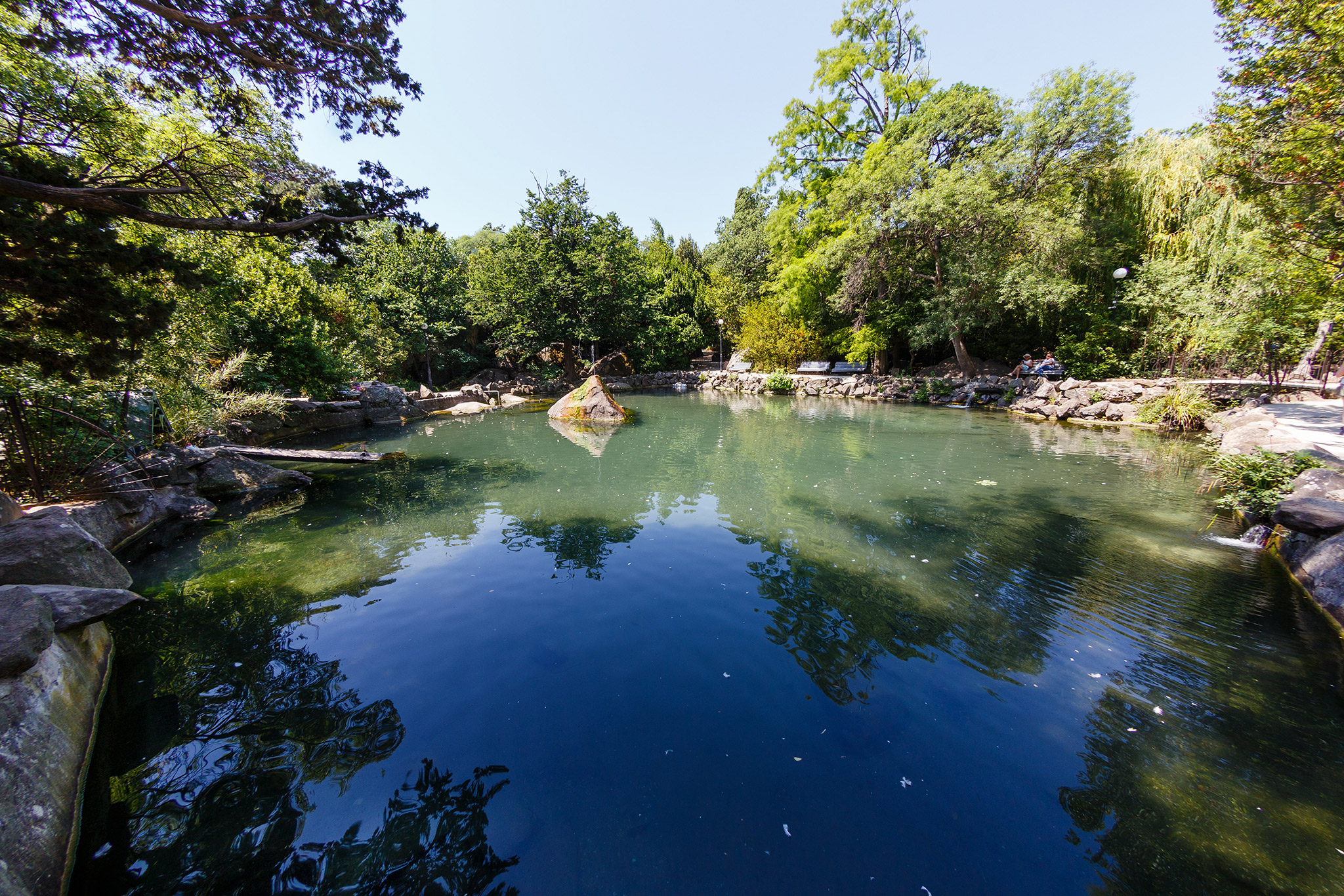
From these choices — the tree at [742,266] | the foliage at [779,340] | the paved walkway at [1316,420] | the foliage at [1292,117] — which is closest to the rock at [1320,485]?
the paved walkway at [1316,420]

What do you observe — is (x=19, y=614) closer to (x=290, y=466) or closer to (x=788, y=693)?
(x=788, y=693)

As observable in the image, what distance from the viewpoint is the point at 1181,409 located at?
38.3 ft

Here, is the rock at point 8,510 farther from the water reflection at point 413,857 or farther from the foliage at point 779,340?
the foliage at point 779,340

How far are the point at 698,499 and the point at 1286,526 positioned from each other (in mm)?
6325

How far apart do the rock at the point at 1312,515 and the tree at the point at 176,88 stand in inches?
378

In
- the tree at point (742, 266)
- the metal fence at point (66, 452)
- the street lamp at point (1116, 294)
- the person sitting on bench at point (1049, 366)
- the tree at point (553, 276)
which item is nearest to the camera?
the metal fence at point (66, 452)

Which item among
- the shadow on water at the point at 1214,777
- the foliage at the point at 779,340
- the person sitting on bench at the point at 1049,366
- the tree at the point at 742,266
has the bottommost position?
the shadow on water at the point at 1214,777

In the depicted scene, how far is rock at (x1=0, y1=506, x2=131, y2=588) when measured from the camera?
3.24 m

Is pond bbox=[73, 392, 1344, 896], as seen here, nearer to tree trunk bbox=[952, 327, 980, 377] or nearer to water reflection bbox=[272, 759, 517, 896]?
water reflection bbox=[272, 759, 517, 896]

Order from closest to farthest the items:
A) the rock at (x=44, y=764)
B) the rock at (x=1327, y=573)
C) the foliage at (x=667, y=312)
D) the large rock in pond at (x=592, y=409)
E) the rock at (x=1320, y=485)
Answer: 1. the rock at (x=44, y=764)
2. the rock at (x=1327, y=573)
3. the rock at (x=1320, y=485)
4. the large rock in pond at (x=592, y=409)
5. the foliage at (x=667, y=312)

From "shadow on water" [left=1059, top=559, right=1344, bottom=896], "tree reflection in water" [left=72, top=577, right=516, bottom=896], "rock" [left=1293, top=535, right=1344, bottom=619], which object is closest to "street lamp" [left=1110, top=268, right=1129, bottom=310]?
"rock" [left=1293, top=535, right=1344, bottom=619]

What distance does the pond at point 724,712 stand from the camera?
216cm

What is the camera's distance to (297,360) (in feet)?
43.8

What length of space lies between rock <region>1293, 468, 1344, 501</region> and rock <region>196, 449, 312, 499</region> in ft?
43.9
